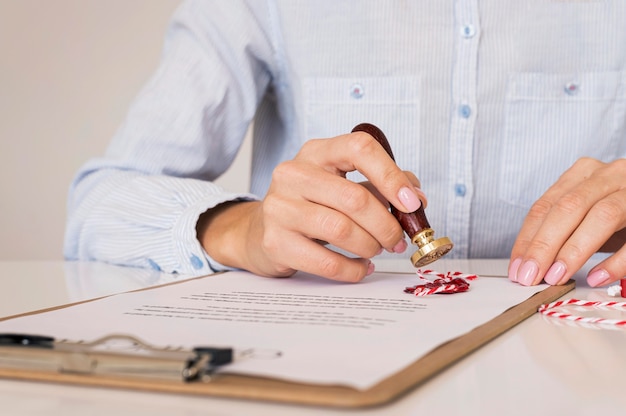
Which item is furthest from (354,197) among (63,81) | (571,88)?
(63,81)

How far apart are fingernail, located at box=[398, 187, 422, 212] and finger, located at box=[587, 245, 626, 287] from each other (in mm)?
198

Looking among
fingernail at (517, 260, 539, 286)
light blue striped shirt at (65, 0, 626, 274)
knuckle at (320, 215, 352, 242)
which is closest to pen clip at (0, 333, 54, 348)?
knuckle at (320, 215, 352, 242)

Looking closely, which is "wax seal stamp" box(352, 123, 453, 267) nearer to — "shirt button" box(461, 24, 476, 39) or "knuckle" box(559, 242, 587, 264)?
"knuckle" box(559, 242, 587, 264)

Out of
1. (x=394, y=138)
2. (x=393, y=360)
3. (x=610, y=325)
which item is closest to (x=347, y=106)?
(x=394, y=138)

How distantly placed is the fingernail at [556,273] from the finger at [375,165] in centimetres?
15

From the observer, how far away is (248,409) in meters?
0.37

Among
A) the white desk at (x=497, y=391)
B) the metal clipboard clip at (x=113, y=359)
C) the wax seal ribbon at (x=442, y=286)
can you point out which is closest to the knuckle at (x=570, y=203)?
the wax seal ribbon at (x=442, y=286)

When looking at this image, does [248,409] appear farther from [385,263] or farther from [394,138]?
[394,138]

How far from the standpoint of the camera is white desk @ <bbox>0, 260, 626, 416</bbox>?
1.22 ft

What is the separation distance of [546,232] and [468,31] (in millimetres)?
517

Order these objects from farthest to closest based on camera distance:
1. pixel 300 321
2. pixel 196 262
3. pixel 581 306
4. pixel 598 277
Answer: pixel 196 262, pixel 598 277, pixel 581 306, pixel 300 321

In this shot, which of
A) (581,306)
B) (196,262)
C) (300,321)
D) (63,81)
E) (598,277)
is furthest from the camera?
(63,81)

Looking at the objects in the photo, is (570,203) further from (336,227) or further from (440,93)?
(440,93)

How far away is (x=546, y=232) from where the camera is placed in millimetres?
754
